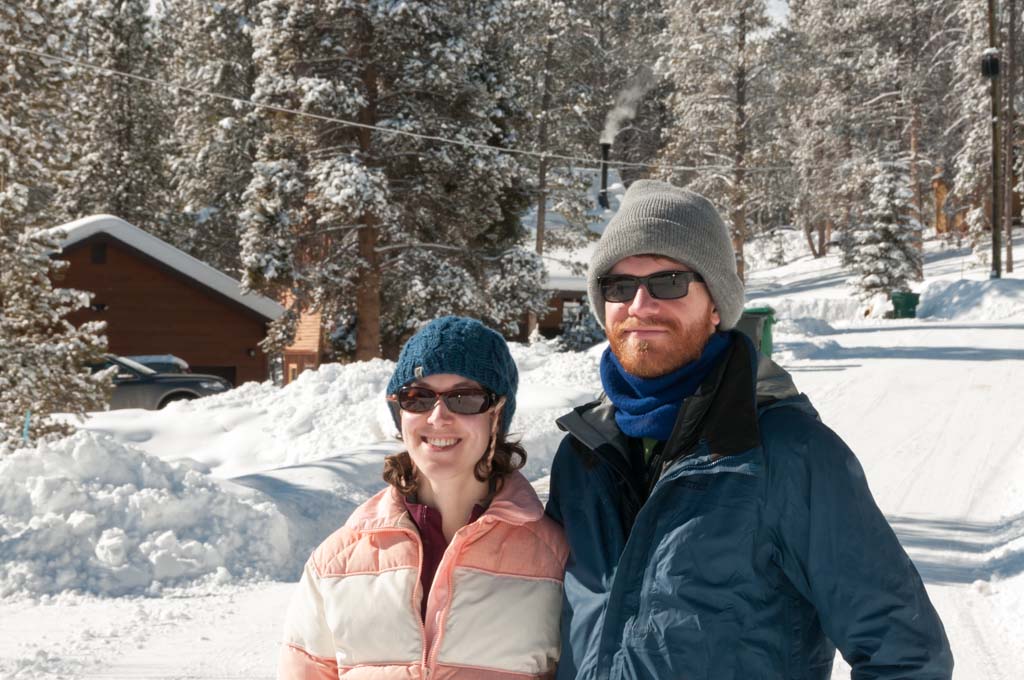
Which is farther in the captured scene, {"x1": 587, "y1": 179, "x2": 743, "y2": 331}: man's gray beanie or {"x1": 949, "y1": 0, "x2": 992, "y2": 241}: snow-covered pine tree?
{"x1": 949, "y1": 0, "x2": 992, "y2": 241}: snow-covered pine tree

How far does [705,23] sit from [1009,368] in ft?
54.5

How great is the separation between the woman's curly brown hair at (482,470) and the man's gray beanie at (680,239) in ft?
1.97

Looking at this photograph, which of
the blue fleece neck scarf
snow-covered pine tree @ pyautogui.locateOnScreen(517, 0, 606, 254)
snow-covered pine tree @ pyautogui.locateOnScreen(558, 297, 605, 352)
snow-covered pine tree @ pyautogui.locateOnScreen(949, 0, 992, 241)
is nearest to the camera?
the blue fleece neck scarf

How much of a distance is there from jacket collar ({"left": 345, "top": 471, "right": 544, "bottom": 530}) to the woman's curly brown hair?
0.02m

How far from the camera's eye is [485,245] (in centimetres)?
2442

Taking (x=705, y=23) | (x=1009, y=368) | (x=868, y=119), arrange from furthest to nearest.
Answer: (x=868, y=119)
(x=705, y=23)
(x=1009, y=368)

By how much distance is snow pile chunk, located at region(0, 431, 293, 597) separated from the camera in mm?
6848

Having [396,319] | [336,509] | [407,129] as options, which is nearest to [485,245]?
[396,319]

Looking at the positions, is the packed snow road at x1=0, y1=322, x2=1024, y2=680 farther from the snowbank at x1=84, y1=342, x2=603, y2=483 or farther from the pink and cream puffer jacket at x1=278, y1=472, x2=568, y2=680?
the pink and cream puffer jacket at x1=278, y1=472, x2=568, y2=680

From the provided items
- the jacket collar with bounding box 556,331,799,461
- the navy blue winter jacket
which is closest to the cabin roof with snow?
the jacket collar with bounding box 556,331,799,461

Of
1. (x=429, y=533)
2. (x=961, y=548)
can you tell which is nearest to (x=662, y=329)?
(x=429, y=533)

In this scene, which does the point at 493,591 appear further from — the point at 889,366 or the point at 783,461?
the point at 889,366

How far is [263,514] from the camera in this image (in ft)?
25.4

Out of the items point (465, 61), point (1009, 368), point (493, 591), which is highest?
point (465, 61)
